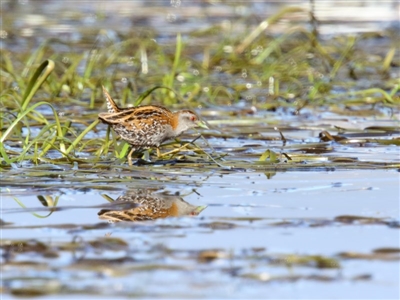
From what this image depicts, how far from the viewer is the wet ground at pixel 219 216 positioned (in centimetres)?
502

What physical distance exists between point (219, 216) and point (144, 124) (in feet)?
7.86

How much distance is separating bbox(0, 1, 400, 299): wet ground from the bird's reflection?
1cm

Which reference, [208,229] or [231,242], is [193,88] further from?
[231,242]

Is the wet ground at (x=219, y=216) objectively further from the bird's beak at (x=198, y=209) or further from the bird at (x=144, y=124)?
the bird at (x=144, y=124)

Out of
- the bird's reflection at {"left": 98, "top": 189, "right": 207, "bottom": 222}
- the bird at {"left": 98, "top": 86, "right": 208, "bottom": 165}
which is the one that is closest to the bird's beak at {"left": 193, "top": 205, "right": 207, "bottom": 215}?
the bird's reflection at {"left": 98, "top": 189, "right": 207, "bottom": 222}

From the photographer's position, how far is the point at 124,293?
15.8ft

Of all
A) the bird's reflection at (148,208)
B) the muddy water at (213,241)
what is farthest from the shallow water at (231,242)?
the bird's reflection at (148,208)

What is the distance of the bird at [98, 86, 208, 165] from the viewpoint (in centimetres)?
869

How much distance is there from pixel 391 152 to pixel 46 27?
45.8 feet

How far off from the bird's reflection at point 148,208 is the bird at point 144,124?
1338mm

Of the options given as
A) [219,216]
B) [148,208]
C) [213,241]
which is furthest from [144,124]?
[213,241]

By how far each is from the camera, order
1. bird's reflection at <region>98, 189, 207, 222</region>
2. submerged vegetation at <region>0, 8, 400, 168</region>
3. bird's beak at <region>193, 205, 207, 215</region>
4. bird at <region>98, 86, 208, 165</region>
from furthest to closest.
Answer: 1. submerged vegetation at <region>0, 8, 400, 168</region>
2. bird at <region>98, 86, 208, 165</region>
3. bird's beak at <region>193, 205, 207, 215</region>
4. bird's reflection at <region>98, 189, 207, 222</region>

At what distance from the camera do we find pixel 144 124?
8.73m

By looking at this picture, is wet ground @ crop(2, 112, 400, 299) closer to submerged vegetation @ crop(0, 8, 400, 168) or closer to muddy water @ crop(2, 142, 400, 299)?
muddy water @ crop(2, 142, 400, 299)
